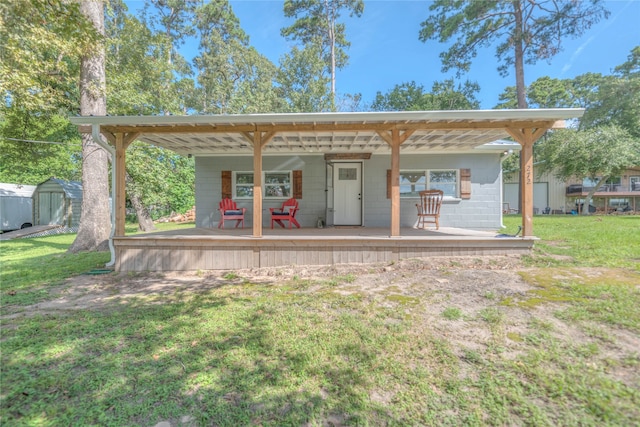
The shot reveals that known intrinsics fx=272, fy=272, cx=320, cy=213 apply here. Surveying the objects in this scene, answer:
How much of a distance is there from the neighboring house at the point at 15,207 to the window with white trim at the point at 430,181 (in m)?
16.5

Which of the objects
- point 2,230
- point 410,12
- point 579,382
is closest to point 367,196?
point 579,382

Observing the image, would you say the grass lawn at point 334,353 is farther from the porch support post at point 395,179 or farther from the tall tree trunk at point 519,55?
the tall tree trunk at point 519,55

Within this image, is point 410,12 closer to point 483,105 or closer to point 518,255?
point 483,105

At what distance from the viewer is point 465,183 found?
7395 millimetres

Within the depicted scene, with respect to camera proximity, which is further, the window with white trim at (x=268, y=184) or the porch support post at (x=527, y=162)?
the window with white trim at (x=268, y=184)

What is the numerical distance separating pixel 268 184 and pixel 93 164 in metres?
4.06

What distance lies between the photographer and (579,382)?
1.68 m

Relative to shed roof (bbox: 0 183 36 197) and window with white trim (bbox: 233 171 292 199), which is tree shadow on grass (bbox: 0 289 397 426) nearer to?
window with white trim (bbox: 233 171 292 199)

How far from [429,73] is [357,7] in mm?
6150

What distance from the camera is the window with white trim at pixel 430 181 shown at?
7.53 m

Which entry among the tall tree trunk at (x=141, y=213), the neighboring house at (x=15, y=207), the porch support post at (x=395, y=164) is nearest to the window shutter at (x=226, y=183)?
the tall tree trunk at (x=141, y=213)

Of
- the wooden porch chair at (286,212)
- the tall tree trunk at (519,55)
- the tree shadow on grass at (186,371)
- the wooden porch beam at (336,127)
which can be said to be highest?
Answer: the tall tree trunk at (519,55)

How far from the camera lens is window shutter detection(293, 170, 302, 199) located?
300 inches

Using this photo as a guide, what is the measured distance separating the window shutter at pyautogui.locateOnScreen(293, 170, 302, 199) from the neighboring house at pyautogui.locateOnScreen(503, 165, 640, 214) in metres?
19.1
